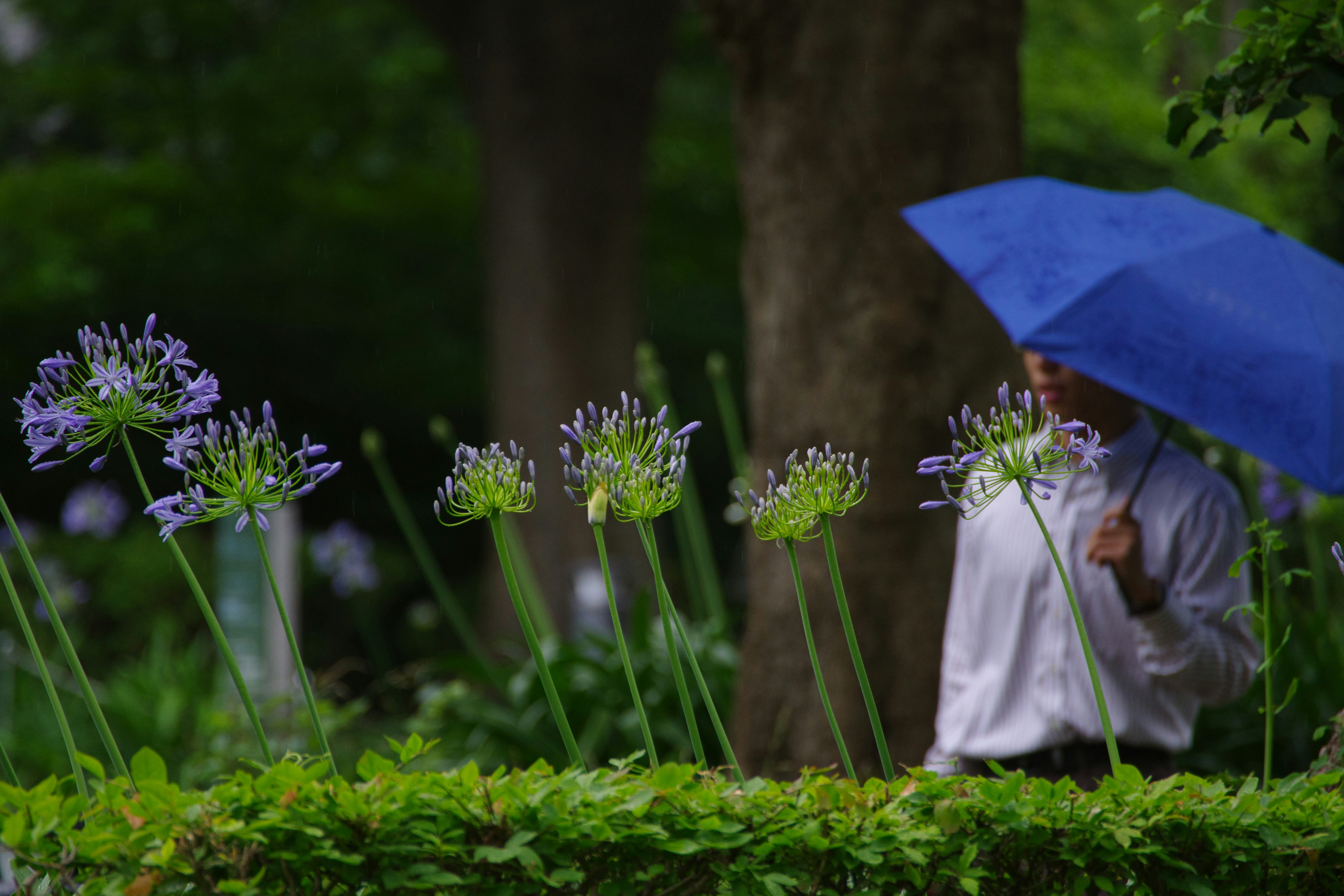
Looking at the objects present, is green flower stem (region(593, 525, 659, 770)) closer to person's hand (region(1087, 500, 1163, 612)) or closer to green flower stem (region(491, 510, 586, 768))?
green flower stem (region(491, 510, 586, 768))

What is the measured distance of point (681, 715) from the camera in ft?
16.2

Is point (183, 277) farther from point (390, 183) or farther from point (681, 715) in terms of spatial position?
point (681, 715)

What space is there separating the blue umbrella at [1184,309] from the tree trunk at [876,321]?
112 centimetres

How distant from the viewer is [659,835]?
166 cm

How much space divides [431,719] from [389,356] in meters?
9.39

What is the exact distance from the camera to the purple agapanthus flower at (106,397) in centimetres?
181

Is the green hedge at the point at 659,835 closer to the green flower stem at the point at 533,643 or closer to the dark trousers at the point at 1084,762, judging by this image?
the green flower stem at the point at 533,643

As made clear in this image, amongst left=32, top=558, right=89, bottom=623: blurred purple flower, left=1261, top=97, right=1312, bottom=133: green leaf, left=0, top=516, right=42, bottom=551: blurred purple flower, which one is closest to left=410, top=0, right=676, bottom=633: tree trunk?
left=32, top=558, right=89, bottom=623: blurred purple flower

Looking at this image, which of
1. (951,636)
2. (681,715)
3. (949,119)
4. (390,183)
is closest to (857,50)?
(949,119)

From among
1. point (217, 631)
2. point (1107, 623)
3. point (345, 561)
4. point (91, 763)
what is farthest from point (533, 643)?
point (345, 561)

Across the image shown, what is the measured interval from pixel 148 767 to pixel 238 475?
1.41ft

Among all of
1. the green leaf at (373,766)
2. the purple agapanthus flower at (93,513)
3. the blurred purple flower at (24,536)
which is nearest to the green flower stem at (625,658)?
the green leaf at (373,766)

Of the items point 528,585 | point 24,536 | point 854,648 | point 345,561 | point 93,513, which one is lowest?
point 345,561

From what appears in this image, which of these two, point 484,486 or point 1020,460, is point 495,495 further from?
point 1020,460
